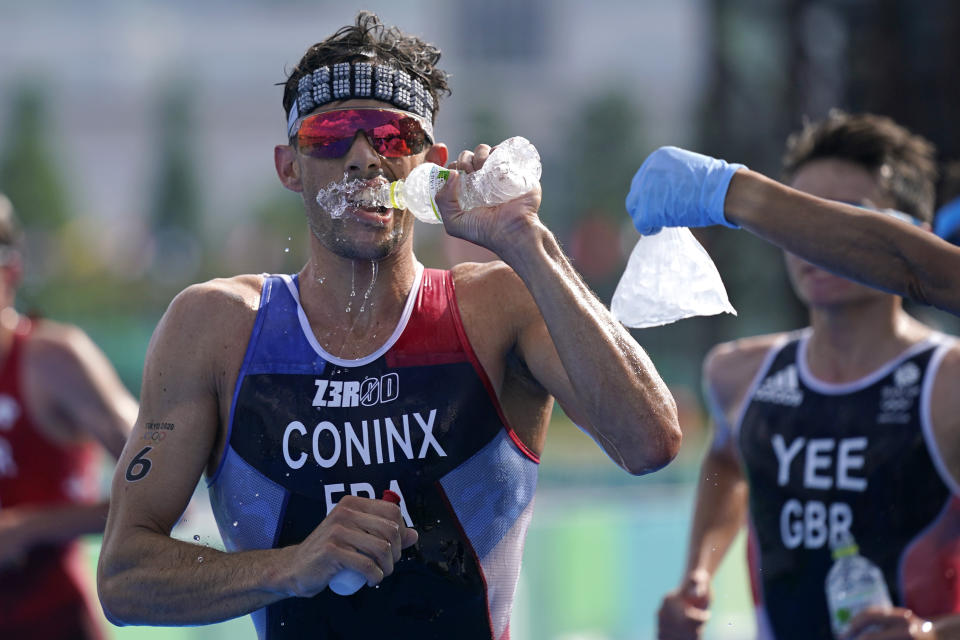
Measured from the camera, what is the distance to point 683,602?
3.83 metres

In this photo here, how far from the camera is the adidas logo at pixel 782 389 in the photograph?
4.06 m

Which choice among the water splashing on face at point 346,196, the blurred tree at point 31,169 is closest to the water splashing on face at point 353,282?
the water splashing on face at point 346,196

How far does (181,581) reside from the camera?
8.81 ft

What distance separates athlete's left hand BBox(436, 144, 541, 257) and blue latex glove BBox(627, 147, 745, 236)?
0.39 m

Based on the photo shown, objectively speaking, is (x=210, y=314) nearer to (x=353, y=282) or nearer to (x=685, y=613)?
(x=353, y=282)

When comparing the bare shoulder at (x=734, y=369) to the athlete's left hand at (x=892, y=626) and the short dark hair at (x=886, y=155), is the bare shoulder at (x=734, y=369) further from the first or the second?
the athlete's left hand at (x=892, y=626)

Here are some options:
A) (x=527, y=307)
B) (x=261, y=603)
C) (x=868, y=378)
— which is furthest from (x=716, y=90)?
(x=261, y=603)

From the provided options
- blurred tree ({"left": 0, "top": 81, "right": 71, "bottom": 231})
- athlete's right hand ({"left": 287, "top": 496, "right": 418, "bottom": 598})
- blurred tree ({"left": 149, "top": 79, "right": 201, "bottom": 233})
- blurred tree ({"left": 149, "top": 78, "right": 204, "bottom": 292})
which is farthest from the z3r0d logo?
blurred tree ({"left": 0, "top": 81, "right": 71, "bottom": 231})

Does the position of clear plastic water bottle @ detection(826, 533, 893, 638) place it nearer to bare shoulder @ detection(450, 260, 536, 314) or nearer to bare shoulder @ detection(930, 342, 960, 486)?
bare shoulder @ detection(930, 342, 960, 486)

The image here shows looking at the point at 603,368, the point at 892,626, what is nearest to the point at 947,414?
the point at 892,626

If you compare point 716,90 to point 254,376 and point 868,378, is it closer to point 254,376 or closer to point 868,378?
point 868,378

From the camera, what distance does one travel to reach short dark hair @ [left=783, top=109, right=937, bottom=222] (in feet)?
13.4

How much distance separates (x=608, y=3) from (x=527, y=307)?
36.4 meters

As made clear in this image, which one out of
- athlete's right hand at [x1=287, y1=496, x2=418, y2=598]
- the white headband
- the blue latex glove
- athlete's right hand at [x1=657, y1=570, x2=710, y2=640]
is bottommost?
athlete's right hand at [x1=657, y1=570, x2=710, y2=640]
